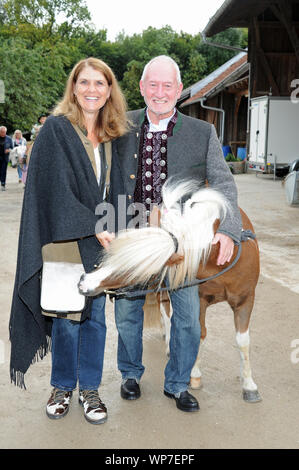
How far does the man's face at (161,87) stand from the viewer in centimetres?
248

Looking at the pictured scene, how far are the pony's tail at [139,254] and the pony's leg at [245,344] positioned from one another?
83 cm

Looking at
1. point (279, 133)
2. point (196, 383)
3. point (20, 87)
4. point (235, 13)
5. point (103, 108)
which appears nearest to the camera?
point (103, 108)

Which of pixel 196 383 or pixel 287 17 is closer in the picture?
pixel 196 383

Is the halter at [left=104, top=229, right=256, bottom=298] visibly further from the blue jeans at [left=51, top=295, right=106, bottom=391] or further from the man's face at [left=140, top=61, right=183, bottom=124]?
the man's face at [left=140, top=61, right=183, bottom=124]

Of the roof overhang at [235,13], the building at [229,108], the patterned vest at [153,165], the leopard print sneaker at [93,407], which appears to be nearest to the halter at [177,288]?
the patterned vest at [153,165]

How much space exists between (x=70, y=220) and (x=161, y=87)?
82cm

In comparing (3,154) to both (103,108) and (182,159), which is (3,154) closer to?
(103,108)

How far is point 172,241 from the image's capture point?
2.20 metres

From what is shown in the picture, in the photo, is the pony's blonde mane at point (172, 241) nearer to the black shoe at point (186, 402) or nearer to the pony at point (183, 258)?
the pony at point (183, 258)

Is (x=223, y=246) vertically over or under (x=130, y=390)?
over

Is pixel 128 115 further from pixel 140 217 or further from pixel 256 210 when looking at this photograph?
pixel 256 210

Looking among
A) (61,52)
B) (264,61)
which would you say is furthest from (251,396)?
(61,52)
